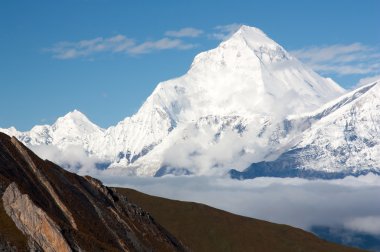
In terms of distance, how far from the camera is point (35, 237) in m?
119

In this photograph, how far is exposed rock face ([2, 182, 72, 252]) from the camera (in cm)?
11894

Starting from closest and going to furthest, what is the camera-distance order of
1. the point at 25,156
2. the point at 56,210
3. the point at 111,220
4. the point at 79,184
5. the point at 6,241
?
the point at 6,241 < the point at 56,210 < the point at 25,156 < the point at 111,220 < the point at 79,184

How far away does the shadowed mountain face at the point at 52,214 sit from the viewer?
119375 mm

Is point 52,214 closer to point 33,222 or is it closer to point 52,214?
point 52,214

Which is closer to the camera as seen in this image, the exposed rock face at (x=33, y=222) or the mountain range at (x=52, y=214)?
the exposed rock face at (x=33, y=222)

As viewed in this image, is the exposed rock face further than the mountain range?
No

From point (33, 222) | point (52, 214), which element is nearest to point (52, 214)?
point (52, 214)

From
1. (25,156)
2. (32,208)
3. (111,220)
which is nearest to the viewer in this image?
(32,208)

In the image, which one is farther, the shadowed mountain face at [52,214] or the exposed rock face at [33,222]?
the shadowed mountain face at [52,214]

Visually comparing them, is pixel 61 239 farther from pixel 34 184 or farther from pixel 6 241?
pixel 34 184

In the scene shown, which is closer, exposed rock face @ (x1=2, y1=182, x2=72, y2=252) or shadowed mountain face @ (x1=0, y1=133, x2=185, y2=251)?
exposed rock face @ (x1=2, y1=182, x2=72, y2=252)

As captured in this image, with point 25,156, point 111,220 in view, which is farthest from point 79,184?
point 25,156

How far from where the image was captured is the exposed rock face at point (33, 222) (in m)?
119

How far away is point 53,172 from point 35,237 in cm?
5656
